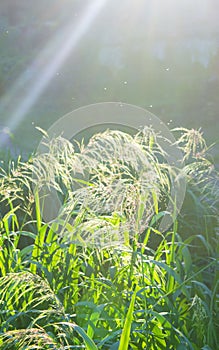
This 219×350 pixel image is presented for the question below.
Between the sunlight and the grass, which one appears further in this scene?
the sunlight

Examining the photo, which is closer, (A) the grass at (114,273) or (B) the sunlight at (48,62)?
(A) the grass at (114,273)

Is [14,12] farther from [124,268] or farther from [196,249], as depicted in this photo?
[124,268]

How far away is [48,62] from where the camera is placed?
941 centimetres

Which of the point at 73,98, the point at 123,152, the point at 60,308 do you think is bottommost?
the point at 73,98

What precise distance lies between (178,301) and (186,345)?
43cm

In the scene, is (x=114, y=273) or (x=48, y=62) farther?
(x=48, y=62)

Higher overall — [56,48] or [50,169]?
[50,169]

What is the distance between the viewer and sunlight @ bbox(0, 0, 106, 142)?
8.73 m

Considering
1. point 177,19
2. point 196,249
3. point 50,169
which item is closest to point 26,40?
point 177,19

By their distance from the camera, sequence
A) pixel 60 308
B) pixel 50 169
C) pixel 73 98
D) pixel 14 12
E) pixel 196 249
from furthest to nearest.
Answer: pixel 14 12
pixel 73 98
pixel 196 249
pixel 50 169
pixel 60 308

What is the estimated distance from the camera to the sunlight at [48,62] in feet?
28.6

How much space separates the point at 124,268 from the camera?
7.54ft

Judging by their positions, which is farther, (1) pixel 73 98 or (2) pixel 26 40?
(2) pixel 26 40

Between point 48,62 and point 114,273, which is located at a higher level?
point 114,273
